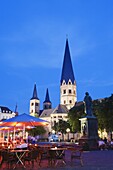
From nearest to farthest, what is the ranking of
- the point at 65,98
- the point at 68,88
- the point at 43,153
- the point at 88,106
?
the point at 43,153 → the point at 88,106 → the point at 65,98 → the point at 68,88

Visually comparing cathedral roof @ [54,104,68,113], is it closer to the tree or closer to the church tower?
the church tower

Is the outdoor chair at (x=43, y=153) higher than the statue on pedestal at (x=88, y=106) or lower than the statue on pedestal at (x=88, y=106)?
lower

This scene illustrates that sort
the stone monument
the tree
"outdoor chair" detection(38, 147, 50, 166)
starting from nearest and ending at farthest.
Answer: "outdoor chair" detection(38, 147, 50, 166) < the stone monument < the tree

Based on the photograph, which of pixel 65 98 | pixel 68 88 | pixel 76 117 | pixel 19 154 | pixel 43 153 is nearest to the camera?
pixel 19 154

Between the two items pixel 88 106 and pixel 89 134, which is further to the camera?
pixel 88 106

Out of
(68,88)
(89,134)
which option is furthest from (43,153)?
(68,88)

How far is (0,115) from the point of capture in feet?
394

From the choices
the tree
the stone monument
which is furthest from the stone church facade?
the stone monument

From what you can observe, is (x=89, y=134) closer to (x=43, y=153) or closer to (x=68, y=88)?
(x=43, y=153)

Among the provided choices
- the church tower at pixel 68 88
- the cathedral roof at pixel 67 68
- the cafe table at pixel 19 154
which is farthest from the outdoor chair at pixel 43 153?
the church tower at pixel 68 88

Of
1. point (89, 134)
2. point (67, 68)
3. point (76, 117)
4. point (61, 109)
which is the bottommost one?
point (89, 134)

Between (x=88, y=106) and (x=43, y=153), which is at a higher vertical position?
(x=88, y=106)

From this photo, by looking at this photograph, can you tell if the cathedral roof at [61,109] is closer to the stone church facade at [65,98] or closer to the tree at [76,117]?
the stone church facade at [65,98]

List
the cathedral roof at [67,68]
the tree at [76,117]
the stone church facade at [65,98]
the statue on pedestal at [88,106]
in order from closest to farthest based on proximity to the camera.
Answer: the statue on pedestal at [88,106], the tree at [76,117], the cathedral roof at [67,68], the stone church facade at [65,98]
